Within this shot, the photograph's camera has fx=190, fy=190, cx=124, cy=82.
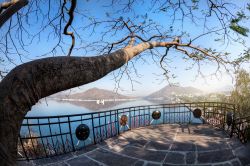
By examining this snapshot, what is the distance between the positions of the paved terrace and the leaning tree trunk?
475 cm

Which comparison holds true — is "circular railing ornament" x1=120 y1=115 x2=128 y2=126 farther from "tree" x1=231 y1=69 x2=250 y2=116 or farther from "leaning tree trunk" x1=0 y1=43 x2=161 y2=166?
"tree" x1=231 y1=69 x2=250 y2=116

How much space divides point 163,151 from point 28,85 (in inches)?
254

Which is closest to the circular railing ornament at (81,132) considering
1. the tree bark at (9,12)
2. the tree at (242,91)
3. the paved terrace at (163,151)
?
the paved terrace at (163,151)

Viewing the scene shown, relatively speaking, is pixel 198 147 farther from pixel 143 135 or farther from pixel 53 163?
pixel 53 163

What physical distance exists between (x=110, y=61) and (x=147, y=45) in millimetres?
2237

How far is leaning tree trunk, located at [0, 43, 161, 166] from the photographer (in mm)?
1630

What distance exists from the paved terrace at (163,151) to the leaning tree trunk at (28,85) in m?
4.75

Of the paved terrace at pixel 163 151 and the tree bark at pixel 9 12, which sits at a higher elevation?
the tree bark at pixel 9 12

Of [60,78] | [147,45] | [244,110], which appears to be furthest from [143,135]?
[244,110]

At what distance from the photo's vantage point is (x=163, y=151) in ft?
23.6

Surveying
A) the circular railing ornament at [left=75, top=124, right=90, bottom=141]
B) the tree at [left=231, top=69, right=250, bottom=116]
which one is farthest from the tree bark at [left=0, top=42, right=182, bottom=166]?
the tree at [left=231, top=69, right=250, bottom=116]

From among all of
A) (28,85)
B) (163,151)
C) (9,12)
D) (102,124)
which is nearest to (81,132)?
(163,151)

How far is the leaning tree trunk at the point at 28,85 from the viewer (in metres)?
1.63

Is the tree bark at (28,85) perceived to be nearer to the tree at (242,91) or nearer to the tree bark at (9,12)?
the tree bark at (9,12)
